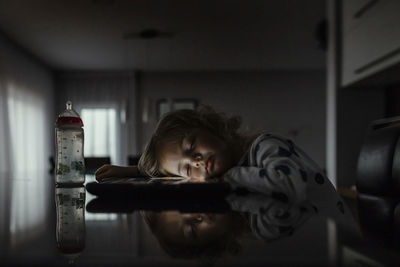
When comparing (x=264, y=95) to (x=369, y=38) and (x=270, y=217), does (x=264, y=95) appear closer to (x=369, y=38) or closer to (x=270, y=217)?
(x=369, y=38)

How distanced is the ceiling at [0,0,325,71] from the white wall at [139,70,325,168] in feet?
1.46

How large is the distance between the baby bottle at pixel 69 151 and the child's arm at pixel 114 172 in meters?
0.04

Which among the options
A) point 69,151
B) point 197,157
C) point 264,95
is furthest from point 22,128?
point 197,157

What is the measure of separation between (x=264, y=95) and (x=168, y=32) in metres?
3.04

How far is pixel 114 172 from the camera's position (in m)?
0.79

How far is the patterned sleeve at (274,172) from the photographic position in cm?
48

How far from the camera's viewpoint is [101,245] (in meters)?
0.23

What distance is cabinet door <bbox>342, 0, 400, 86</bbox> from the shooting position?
2080mm

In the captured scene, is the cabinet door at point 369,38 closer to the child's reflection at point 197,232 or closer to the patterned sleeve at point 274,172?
the patterned sleeve at point 274,172

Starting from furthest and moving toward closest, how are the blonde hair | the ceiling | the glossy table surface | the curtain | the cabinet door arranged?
1. the curtain
2. the ceiling
3. the cabinet door
4. the blonde hair
5. the glossy table surface

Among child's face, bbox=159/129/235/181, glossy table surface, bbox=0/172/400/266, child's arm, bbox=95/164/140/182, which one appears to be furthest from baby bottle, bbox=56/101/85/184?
glossy table surface, bbox=0/172/400/266

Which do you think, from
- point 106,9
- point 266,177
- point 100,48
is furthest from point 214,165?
point 100,48

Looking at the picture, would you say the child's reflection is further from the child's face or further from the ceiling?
the ceiling

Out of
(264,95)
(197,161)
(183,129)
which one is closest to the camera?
(197,161)
